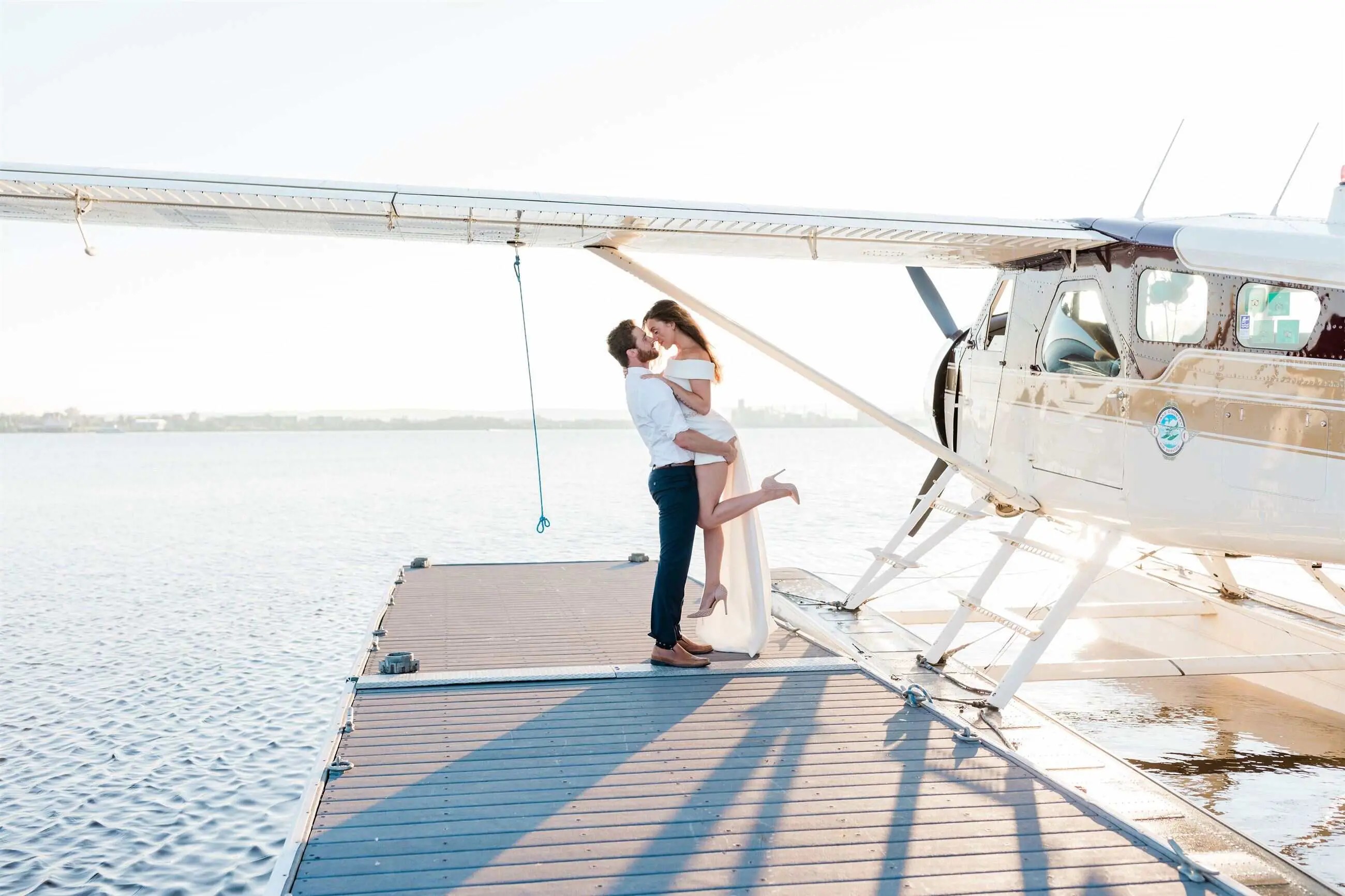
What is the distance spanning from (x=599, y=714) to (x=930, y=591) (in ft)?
46.4

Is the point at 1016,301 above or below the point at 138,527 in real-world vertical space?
above

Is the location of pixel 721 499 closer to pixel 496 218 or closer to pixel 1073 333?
pixel 496 218

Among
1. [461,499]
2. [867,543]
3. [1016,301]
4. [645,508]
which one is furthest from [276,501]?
[1016,301]

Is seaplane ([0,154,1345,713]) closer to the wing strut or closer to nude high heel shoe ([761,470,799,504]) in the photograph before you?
the wing strut

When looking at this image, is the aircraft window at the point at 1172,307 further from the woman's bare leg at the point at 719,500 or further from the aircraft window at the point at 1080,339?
the woman's bare leg at the point at 719,500

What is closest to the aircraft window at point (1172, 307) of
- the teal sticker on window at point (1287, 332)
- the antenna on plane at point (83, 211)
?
the teal sticker on window at point (1287, 332)

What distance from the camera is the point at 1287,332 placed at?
4.99 m

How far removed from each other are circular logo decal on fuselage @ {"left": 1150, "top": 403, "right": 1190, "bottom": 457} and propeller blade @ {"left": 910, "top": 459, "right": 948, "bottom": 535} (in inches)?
118

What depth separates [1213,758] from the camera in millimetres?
7645

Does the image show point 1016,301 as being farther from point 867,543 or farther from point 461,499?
point 461,499

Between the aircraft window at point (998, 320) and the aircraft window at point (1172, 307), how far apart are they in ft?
4.69

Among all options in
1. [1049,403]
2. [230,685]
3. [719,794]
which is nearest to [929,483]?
[1049,403]

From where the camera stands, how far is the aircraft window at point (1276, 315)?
16.2 ft

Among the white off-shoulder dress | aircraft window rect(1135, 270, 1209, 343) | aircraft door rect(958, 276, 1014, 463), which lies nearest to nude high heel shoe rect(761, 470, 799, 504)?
the white off-shoulder dress
